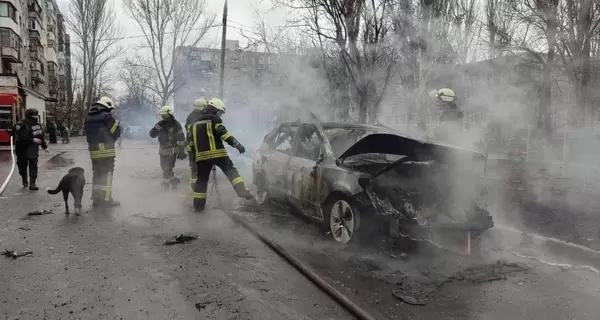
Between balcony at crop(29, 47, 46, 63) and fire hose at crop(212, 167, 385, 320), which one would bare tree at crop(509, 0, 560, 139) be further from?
balcony at crop(29, 47, 46, 63)

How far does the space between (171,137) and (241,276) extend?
5784 mm

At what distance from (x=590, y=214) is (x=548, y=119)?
536 centimetres

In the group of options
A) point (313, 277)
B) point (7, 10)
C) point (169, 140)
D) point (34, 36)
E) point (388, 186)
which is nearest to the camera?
point (313, 277)

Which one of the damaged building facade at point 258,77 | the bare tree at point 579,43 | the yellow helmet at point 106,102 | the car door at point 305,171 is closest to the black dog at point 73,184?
the yellow helmet at point 106,102

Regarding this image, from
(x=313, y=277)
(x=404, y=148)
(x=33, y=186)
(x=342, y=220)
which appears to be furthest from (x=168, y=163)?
(x=313, y=277)

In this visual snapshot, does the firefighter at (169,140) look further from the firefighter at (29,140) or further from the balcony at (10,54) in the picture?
the balcony at (10,54)

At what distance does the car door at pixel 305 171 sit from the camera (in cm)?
554

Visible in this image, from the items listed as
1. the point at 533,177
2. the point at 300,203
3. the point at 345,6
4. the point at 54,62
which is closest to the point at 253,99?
the point at 345,6

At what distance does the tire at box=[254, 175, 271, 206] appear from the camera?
6901 millimetres

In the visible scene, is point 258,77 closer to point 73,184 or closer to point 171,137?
point 171,137

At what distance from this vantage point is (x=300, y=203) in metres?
5.81

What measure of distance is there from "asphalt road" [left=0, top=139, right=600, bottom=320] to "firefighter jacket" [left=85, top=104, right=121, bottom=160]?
133 centimetres

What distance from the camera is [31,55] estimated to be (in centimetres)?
4594

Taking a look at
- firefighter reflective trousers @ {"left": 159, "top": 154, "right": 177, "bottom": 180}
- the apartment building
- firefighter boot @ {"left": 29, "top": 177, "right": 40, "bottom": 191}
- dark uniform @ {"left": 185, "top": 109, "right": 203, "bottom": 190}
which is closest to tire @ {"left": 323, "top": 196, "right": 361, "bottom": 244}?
dark uniform @ {"left": 185, "top": 109, "right": 203, "bottom": 190}
